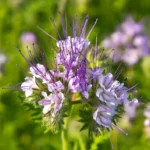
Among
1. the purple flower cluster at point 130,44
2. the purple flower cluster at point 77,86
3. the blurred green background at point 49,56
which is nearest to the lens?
the purple flower cluster at point 77,86

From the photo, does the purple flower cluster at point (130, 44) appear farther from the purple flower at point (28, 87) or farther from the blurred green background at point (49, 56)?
the purple flower at point (28, 87)

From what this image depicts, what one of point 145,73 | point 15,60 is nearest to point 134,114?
point 145,73

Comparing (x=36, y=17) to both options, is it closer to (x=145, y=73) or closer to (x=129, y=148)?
(x=145, y=73)

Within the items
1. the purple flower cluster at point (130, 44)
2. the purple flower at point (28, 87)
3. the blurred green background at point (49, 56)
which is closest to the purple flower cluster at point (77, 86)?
the purple flower at point (28, 87)

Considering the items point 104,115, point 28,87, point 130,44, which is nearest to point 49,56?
point 130,44

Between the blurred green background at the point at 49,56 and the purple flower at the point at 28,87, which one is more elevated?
the blurred green background at the point at 49,56

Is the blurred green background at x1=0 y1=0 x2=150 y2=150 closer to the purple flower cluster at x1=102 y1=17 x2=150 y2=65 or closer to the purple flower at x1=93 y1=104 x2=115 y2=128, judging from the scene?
the purple flower cluster at x1=102 y1=17 x2=150 y2=65
